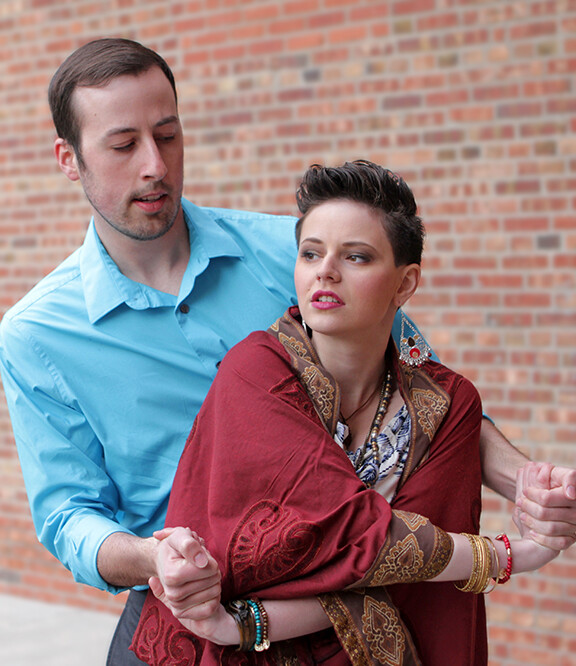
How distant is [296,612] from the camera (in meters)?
1.80

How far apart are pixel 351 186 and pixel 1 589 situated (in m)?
4.51

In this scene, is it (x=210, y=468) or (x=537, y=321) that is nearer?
(x=210, y=468)

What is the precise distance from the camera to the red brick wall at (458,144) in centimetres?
396

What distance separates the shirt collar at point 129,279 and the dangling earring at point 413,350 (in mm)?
504

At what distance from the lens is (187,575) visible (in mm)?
1674

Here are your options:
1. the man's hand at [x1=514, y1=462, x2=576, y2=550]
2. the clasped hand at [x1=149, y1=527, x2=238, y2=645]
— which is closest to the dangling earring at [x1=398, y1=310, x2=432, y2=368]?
the man's hand at [x1=514, y1=462, x2=576, y2=550]

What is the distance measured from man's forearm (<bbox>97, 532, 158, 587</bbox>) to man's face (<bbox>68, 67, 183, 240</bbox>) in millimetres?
719

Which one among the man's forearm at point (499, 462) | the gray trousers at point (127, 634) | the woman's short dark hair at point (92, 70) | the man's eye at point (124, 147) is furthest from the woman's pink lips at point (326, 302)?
the gray trousers at point (127, 634)

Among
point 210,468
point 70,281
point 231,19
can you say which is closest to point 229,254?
point 70,281

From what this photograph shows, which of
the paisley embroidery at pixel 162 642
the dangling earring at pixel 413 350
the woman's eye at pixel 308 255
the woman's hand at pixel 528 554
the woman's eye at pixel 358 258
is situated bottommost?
the paisley embroidery at pixel 162 642

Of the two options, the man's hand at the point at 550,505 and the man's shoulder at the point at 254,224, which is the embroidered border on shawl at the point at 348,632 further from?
the man's shoulder at the point at 254,224

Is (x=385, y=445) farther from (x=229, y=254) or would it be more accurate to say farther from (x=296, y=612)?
(x=229, y=254)

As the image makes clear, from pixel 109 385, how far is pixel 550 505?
3.39ft

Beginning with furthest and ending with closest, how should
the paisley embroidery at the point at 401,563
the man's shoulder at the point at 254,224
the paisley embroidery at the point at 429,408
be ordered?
the man's shoulder at the point at 254,224 → the paisley embroidery at the point at 429,408 → the paisley embroidery at the point at 401,563
